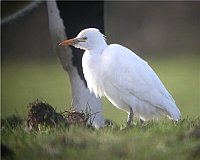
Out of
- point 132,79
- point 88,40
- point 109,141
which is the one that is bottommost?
point 109,141

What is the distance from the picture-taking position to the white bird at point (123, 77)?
4.79m

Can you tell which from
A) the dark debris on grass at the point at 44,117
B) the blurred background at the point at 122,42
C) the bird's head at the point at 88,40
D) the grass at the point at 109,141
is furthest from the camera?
the blurred background at the point at 122,42

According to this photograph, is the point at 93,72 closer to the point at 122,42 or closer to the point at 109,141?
the point at 109,141

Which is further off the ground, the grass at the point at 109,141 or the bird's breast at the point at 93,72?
the bird's breast at the point at 93,72

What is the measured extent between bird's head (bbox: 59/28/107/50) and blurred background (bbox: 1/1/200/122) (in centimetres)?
54

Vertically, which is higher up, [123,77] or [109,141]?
[123,77]

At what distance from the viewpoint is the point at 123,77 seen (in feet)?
15.8

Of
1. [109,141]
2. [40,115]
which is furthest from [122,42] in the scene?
[109,141]

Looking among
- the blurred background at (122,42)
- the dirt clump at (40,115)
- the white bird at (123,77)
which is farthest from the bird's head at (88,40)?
the blurred background at (122,42)

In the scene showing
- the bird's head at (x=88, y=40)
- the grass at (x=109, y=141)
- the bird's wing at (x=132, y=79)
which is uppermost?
the bird's head at (x=88, y=40)

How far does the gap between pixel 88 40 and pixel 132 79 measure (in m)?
0.34

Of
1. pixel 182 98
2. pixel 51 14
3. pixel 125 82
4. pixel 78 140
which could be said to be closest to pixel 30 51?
pixel 182 98

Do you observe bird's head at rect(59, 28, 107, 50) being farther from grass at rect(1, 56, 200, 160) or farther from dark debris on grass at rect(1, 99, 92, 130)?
grass at rect(1, 56, 200, 160)

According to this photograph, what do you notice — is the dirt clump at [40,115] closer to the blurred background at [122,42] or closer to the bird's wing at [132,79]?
the blurred background at [122,42]
